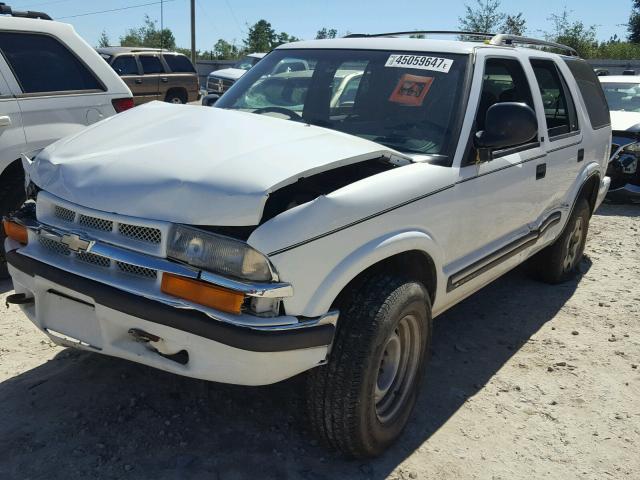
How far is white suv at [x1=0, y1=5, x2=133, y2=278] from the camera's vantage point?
4.55m

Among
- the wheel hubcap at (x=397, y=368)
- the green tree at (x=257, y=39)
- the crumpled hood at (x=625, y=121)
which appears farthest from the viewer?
the green tree at (x=257, y=39)

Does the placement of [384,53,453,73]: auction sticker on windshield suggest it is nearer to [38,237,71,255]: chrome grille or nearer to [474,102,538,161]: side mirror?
[474,102,538,161]: side mirror

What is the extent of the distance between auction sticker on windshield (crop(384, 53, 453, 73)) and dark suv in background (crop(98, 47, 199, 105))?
13140 millimetres

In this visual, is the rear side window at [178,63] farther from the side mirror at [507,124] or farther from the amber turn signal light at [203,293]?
the amber turn signal light at [203,293]

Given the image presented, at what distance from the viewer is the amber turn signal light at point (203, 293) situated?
87.4 inches

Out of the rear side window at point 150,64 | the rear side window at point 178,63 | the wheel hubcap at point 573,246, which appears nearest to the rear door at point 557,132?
the wheel hubcap at point 573,246

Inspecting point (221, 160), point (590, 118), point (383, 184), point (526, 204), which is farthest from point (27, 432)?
point (590, 118)

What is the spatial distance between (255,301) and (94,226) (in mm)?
770

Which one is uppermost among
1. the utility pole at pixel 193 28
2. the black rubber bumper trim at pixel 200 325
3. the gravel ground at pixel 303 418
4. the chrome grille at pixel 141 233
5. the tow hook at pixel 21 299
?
the utility pole at pixel 193 28

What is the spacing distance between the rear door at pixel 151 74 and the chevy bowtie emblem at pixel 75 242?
47.6ft

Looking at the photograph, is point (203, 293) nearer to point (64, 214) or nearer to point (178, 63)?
point (64, 214)

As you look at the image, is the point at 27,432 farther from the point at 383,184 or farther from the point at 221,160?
the point at 383,184

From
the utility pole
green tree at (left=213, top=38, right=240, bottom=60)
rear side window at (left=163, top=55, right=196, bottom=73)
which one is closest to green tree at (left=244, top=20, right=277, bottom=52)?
green tree at (left=213, top=38, right=240, bottom=60)

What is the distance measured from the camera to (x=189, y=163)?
8.16ft
